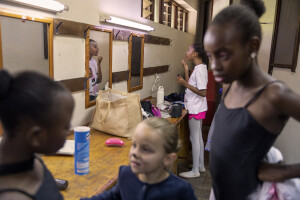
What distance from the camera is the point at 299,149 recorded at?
2855mm

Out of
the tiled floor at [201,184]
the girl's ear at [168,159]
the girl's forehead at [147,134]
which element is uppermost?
the girl's forehead at [147,134]

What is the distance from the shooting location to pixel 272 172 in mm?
982

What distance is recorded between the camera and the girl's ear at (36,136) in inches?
27.7

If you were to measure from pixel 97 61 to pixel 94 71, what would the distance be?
0.10m

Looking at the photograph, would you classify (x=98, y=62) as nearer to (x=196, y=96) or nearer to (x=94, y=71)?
(x=94, y=71)

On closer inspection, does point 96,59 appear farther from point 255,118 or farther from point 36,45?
point 255,118

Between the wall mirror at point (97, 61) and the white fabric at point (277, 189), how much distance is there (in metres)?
1.71

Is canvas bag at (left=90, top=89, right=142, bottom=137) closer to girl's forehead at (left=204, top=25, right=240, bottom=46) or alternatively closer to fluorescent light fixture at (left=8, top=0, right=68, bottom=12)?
fluorescent light fixture at (left=8, top=0, right=68, bottom=12)

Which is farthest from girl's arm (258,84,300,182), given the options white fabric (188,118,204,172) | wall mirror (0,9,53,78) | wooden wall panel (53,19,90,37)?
white fabric (188,118,204,172)

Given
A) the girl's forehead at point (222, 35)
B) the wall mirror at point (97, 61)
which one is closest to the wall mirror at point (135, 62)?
the wall mirror at point (97, 61)

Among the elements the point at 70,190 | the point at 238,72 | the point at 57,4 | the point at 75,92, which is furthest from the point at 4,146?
the point at 75,92

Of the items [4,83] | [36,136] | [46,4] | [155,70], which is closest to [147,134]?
[36,136]

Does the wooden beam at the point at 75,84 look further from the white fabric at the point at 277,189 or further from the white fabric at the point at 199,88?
the white fabric at the point at 277,189

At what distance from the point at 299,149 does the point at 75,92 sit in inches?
94.1
